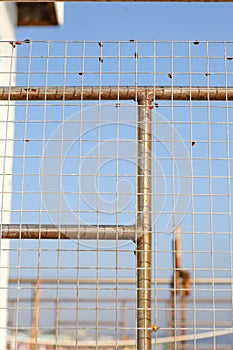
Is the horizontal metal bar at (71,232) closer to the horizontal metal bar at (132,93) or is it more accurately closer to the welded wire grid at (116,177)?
the welded wire grid at (116,177)

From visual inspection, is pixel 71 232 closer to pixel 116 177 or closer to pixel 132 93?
pixel 116 177

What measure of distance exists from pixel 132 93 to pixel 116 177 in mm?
202

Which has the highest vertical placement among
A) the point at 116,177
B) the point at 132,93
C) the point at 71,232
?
the point at 132,93

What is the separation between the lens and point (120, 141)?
51.1 inches

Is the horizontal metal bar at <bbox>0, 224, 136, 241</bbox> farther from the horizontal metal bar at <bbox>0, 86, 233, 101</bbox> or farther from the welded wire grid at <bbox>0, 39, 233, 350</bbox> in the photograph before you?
the horizontal metal bar at <bbox>0, 86, 233, 101</bbox>

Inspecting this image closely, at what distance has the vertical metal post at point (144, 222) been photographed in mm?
1258

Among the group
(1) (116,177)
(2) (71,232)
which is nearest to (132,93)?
(1) (116,177)

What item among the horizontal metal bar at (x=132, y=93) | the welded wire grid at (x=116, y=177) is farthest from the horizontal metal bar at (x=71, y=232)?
the horizontal metal bar at (x=132, y=93)

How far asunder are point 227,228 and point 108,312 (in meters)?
0.30

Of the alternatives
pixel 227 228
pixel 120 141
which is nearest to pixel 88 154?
pixel 120 141

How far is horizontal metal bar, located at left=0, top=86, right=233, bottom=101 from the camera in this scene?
4.42 feet

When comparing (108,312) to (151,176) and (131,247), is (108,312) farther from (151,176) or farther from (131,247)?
(151,176)

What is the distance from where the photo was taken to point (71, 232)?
1286mm

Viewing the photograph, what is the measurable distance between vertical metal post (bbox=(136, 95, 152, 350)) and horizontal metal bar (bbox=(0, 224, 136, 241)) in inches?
1.2
